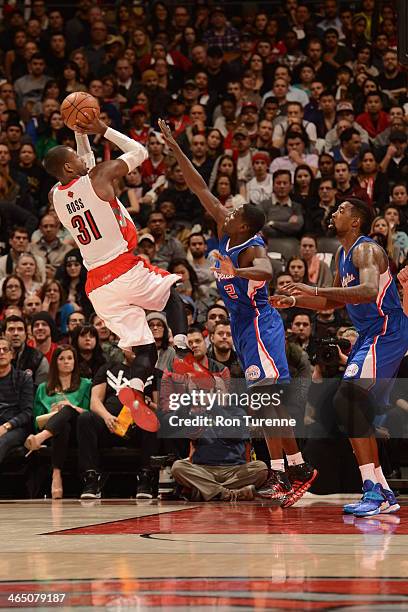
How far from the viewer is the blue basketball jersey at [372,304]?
5922 millimetres

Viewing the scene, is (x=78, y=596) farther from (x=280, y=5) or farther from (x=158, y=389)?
(x=280, y=5)

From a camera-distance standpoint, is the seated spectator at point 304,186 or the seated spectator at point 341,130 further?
the seated spectator at point 341,130

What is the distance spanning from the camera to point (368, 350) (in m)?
5.86

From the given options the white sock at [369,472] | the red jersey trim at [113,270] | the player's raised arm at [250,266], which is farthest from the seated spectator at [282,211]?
the white sock at [369,472]

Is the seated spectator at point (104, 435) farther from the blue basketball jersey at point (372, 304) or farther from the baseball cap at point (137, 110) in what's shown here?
the baseball cap at point (137, 110)

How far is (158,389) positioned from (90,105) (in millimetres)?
2943

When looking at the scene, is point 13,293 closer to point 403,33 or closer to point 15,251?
point 15,251

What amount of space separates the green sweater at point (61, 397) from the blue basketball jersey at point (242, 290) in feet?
7.71

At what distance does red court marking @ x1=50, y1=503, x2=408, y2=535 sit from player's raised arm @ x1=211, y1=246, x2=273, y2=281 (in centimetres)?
144

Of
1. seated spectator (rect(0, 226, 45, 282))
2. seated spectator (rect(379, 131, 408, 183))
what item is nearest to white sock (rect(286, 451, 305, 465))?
seated spectator (rect(0, 226, 45, 282))

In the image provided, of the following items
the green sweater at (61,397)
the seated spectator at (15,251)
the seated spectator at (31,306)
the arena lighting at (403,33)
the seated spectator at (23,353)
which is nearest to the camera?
the arena lighting at (403,33)

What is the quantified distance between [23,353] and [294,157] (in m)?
4.27

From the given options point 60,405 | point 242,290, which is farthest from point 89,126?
point 60,405

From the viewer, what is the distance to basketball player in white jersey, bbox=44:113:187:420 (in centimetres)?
621
